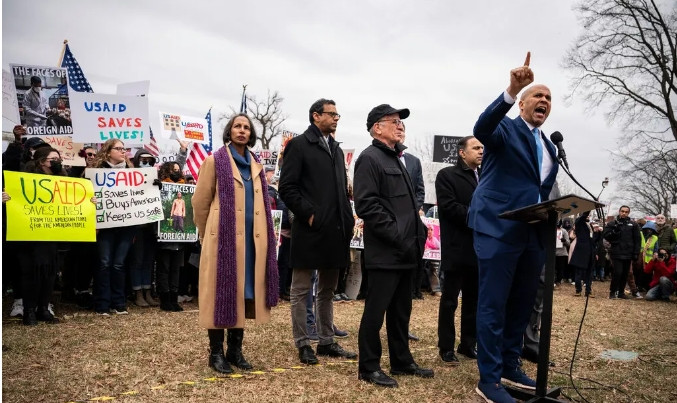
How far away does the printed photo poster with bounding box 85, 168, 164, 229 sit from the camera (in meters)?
8.03

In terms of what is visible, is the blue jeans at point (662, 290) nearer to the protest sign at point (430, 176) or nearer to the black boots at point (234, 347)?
the protest sign at point (430, 176)

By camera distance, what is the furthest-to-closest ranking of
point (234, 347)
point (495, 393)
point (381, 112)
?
point (234, 347) < point (381, 112) < point (495, 393)

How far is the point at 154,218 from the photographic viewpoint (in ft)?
27.5

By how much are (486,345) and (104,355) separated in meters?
3.50

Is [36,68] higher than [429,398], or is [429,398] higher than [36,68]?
[36,68]

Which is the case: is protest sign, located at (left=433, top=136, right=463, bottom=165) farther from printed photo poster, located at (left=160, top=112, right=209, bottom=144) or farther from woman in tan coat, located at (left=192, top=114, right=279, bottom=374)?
woman in tan coat, located at (left=192, top=114, right=279, bottom=374)

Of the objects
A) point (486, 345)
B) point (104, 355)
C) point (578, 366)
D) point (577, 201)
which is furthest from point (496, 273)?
point (104, 355)

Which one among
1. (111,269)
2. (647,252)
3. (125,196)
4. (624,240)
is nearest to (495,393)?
(111,269)

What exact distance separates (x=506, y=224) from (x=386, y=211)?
1025 millimetres

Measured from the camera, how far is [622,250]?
14.5 m

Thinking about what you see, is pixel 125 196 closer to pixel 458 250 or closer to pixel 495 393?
pixel 458 250

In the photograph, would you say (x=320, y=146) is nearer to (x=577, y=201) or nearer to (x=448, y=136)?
(x=577, y=201)

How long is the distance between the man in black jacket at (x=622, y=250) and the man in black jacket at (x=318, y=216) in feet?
37.3

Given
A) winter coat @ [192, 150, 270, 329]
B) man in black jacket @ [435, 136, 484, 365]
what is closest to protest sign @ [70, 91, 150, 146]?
winter coat @ [192, 150, 270, 329]
